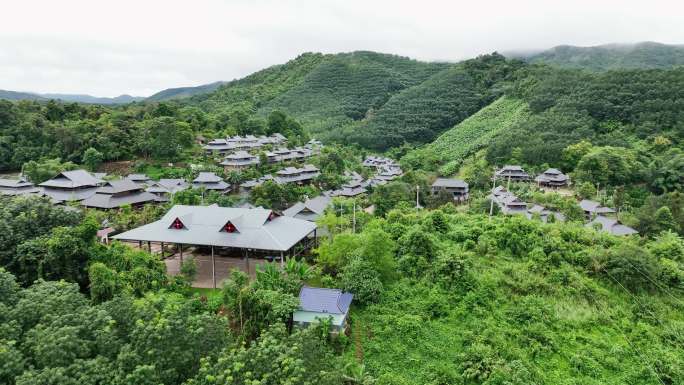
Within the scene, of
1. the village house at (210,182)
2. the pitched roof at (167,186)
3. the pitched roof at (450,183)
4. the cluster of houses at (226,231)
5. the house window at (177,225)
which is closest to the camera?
the cluster of houses at (226,231)

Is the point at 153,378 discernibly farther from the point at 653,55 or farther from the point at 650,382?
the point at 653,55

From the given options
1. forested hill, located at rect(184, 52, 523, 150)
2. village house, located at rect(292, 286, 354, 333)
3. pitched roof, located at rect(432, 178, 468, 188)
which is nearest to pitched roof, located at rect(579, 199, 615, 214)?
pitched roof, located at rect(432, 178, 468, 188)

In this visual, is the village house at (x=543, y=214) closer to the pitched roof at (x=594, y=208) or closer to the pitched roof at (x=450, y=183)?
the pitched roof at (x=594, y=208)

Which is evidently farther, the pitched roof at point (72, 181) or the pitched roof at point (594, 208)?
the pitched roof at point (594, 208)

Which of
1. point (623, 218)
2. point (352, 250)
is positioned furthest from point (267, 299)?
point (623, 218)

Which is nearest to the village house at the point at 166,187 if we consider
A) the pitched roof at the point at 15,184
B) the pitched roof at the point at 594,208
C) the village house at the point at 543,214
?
the pitched roof at the point at 15,184
